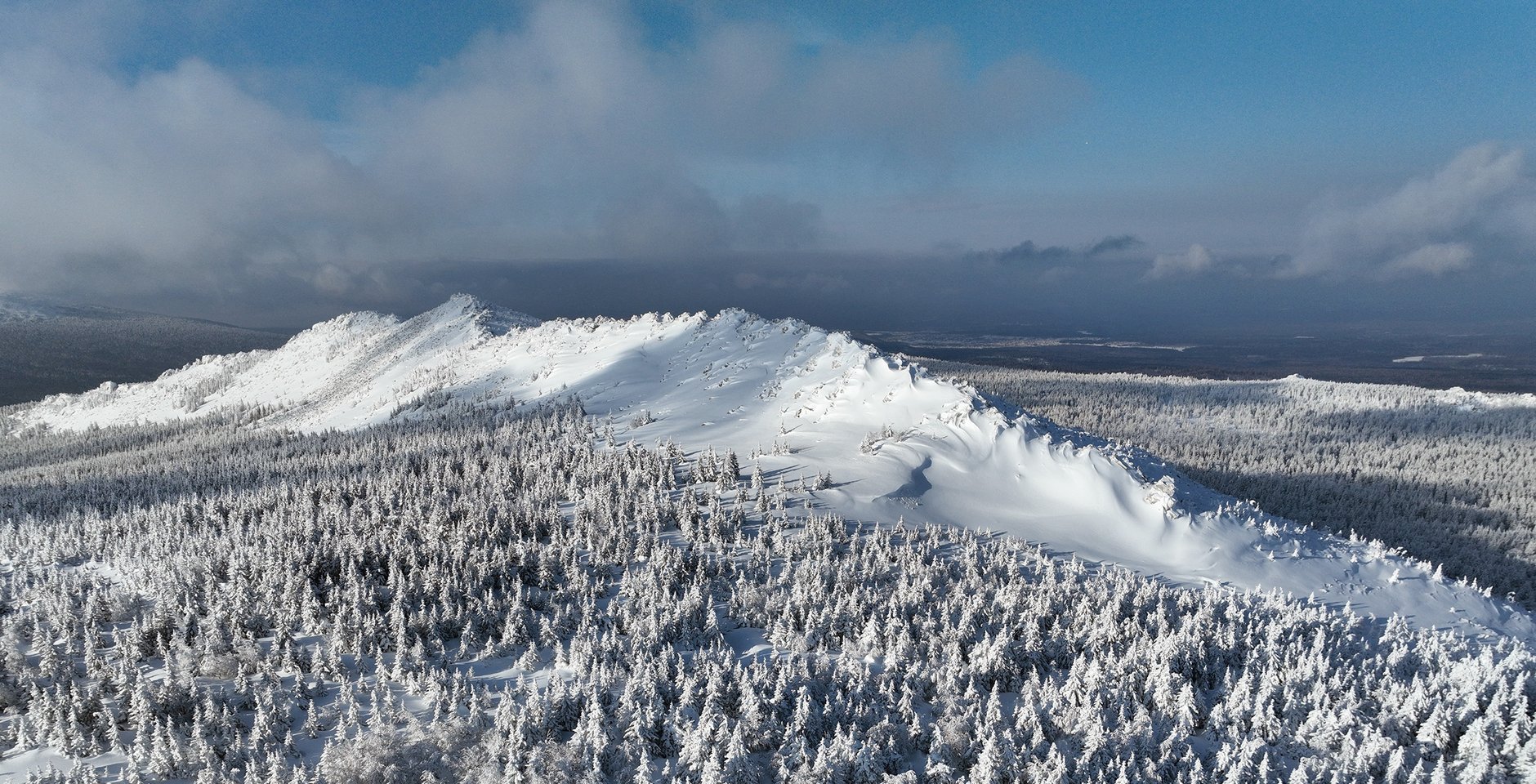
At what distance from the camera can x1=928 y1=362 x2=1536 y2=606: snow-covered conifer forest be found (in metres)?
81.8

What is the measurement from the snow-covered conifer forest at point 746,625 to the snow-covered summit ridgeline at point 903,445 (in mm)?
414

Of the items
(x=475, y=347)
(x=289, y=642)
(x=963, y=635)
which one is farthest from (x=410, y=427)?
(x=963, y=635)

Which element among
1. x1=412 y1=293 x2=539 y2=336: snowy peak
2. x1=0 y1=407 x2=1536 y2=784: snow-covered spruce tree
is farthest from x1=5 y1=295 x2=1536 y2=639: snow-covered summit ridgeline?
x1=412 y1=293 x2=539 y2=336: snowy peak

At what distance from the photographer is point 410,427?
291ft

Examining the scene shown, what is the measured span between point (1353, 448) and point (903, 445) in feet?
401

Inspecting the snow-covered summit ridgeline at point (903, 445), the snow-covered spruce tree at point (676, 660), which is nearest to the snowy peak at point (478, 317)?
the snow-covered summit ridgeline at point (903, 445)

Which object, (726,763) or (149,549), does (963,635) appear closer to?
(726,763)

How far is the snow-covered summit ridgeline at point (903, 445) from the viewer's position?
4447 cm

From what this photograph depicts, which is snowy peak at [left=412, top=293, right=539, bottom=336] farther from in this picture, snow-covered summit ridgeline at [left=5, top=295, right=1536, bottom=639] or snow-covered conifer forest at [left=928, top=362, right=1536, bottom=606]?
snow-covered conifer forest at [left=928, top=362, right=1536, bottom=606]

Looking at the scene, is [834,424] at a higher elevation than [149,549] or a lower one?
higher

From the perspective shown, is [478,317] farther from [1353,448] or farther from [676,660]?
[1353,448]

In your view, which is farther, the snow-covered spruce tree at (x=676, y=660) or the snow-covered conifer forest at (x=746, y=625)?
the snow-covered conifer forest at (x=746, y=625)

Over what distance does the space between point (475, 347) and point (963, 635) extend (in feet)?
460

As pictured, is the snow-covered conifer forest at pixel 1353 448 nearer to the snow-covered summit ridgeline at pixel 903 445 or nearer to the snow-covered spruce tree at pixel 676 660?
the snow-covered summit ridgeline at pixel 903 445
